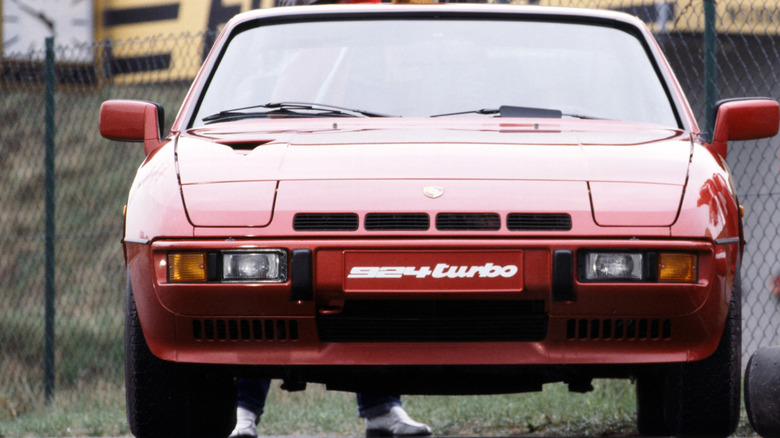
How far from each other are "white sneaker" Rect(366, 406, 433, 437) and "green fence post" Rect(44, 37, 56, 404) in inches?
130

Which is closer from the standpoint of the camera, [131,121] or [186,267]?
[186,267]

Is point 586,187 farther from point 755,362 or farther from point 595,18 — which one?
point 595,18

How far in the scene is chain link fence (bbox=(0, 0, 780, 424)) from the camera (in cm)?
A: 820

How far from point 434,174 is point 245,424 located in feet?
7.57

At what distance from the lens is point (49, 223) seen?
812 cm

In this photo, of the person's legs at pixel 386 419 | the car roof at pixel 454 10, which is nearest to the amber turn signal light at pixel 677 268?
the car roof at pixel 454 10

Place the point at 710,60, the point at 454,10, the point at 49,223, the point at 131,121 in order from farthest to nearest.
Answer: the point at 49,223 < the point at 710,60 < the point at 454,10 < the point at 131,121

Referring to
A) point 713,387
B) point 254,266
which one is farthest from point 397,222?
point 713,387

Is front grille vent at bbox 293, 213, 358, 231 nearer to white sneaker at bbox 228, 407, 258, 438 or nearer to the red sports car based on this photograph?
the red sports car

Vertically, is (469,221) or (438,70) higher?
(438,70)

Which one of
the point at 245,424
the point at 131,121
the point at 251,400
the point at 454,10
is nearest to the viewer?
the point at 131,121

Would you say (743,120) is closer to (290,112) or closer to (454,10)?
(454,10)

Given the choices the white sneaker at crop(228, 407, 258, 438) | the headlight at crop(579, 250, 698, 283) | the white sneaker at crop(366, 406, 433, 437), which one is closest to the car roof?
the headlight at crop(579, 250, 698, 283)

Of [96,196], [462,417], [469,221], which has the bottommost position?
[96,196]
